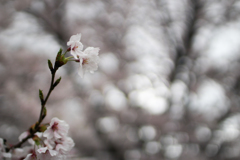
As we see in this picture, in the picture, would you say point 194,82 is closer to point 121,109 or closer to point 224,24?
point 224,24

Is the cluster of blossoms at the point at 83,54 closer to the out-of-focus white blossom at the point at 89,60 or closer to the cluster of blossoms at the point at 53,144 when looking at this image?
the out-of-focus white blossom at the point at 89,60

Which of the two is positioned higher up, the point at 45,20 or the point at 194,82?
the point at 45,20

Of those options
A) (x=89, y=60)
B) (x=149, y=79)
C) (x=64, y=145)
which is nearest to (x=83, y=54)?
(x=89, y=60)

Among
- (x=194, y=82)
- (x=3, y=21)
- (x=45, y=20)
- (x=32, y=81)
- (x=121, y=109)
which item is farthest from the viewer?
(x=194, y=82)

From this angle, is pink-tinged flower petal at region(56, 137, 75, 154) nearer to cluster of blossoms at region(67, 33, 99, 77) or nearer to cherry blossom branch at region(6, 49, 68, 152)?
cherry blossom branch at region(6, 49, 68, 152)

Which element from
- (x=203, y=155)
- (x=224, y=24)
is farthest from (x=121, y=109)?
(x=224, y=24)

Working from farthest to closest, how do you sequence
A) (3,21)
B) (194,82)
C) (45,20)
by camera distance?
A: 1. (194,82)
2. (45,20)
3. (3,21)

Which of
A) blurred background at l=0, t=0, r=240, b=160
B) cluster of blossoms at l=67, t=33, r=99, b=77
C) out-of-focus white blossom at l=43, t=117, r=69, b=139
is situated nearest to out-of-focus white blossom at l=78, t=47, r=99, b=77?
cluster of blossoms at l=67, t=33, r=99, b=77
